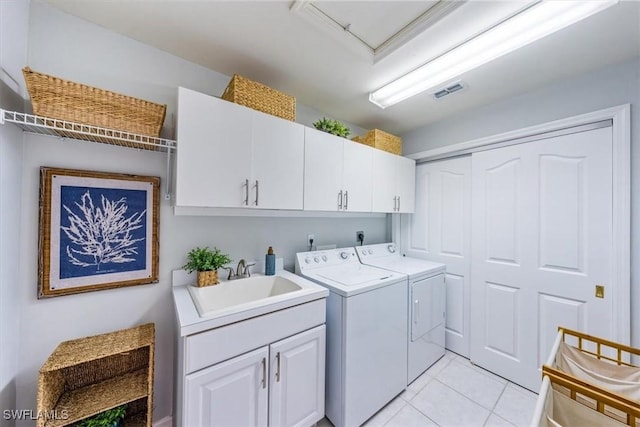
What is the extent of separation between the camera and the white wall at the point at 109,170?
1.24 m

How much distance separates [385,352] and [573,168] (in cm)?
203

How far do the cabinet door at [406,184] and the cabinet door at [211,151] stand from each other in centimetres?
174

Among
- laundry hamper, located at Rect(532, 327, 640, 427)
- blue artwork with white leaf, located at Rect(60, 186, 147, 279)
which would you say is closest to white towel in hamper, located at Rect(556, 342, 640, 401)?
laundry hamper, located at Rect(532, 327, 640, 427)

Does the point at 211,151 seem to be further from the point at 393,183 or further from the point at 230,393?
the point at 393,183

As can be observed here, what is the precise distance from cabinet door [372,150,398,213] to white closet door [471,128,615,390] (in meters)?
0.79

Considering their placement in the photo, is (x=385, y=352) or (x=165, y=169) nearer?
(x=165, y=169)

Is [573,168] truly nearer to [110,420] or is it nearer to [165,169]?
[165,169]

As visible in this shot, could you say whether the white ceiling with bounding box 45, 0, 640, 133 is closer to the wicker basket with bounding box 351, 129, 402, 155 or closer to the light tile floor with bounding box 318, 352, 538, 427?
the wicker basket with bounding box 351, 129, 402, 155

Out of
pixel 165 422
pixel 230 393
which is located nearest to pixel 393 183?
pixel 230 393

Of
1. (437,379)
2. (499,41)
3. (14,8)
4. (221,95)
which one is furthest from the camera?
(437,379)

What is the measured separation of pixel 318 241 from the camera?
240 cm

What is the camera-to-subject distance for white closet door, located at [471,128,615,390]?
175 centimetres

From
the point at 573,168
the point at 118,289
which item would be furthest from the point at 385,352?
the point at 573,168

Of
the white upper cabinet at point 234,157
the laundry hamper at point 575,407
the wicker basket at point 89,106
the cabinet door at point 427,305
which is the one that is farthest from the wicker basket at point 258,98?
the laundry hamper at point 575,407
